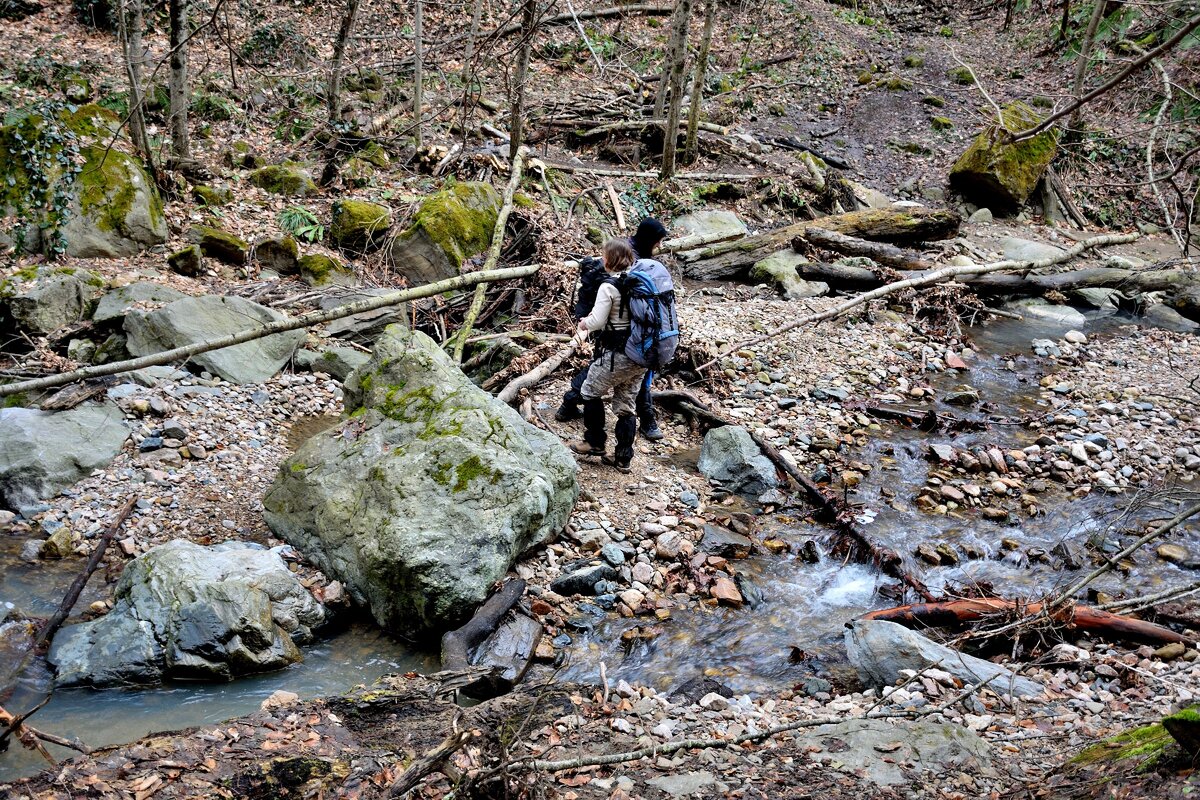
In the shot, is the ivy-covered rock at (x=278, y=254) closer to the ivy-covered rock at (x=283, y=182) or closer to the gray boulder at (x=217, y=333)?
the gray boulder at (x=217, y=333)

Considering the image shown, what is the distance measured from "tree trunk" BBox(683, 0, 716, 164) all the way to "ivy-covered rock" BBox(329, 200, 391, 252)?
7152 millimetres

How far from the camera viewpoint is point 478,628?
5016mm

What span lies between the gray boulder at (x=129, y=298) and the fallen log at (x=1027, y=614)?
307 inches

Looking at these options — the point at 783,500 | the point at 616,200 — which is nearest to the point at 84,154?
the point at 616,200

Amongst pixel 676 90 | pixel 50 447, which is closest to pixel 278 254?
pixel 50 447

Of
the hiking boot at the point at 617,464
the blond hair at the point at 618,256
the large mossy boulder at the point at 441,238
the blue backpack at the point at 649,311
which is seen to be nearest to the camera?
the blue backpack at the point at 649,311

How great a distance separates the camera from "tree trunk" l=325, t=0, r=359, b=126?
12.8 m

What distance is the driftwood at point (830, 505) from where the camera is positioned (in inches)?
234

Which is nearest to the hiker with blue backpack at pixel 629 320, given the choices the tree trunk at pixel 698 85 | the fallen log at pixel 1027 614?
the fallen log at pixel 1027 614

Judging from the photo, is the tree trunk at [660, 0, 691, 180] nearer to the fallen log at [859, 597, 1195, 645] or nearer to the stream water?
the stream water

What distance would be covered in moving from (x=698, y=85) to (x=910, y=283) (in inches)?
265

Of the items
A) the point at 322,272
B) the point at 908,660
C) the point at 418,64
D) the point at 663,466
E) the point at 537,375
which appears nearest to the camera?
the point at 908,660

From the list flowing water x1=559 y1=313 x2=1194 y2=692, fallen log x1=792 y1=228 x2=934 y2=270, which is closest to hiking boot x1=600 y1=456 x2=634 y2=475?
flowing water x1=559 y1=313 x2=1194 y2=692

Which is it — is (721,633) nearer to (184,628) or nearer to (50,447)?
(184,628)
